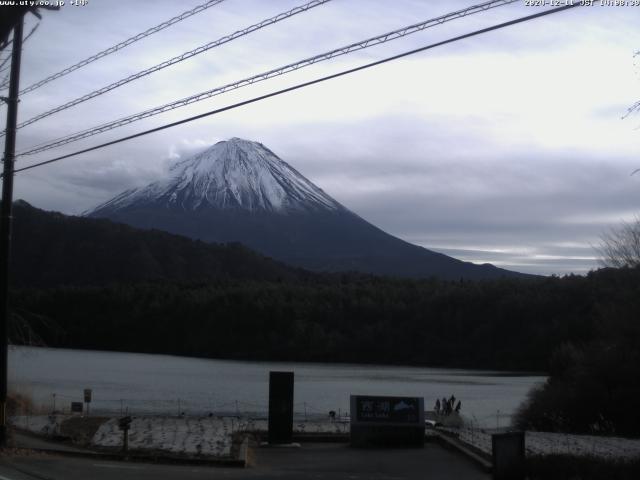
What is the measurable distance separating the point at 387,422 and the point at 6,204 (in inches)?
382

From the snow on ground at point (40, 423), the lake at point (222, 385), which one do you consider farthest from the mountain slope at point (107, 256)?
the snow on ground at point (40, 423)

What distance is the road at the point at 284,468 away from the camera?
15859 millimetres

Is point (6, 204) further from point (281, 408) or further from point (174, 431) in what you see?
point (281, 408)

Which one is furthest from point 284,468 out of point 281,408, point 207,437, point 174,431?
point 174,431

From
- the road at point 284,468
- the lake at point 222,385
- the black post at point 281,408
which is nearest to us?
the road at point 284,468

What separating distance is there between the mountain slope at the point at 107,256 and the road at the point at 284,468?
117 m

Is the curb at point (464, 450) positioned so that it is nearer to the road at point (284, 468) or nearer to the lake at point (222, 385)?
the road at point (284, 468)

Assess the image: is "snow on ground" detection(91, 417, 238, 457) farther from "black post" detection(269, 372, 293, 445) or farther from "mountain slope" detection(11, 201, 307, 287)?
"mountain slope" detection(11, 201, 307, 287)

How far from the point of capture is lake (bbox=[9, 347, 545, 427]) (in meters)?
43.7

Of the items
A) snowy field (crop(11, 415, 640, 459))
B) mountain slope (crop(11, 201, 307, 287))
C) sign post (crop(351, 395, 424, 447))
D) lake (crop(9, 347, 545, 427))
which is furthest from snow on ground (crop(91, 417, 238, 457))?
mountain slope (crop(11, 201, 307, 287))

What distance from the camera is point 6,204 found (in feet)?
63.9

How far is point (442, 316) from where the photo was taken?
99188mm

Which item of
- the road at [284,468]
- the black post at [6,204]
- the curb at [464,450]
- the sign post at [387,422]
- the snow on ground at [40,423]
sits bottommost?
the road at [284,468]

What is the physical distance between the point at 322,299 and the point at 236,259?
53.7 metres
